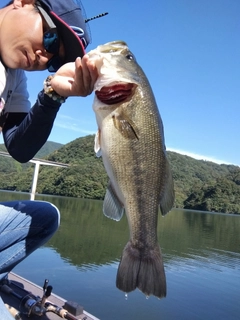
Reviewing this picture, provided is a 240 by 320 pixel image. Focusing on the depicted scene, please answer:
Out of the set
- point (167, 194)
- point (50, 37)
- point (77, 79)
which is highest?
point (50, 37)

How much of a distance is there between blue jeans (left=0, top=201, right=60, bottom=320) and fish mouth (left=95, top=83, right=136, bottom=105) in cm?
99

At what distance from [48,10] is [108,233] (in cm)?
2808

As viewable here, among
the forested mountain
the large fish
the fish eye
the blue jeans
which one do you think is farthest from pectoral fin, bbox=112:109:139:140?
the forested mountain

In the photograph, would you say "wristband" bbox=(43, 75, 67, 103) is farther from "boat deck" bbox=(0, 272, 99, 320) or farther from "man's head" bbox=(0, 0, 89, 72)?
"boat deck" bbox=(0, 272, 99, 320)

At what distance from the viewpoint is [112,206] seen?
2.13 metres

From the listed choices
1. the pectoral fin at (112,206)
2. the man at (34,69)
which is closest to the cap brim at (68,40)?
the man at (34,69)

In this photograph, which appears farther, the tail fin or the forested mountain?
the forested mountain

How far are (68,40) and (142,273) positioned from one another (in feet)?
5.07

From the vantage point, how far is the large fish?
6.43 ft

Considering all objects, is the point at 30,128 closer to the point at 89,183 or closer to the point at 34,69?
the point at 34,69

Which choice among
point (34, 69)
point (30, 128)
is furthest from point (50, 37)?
point (30, 128)

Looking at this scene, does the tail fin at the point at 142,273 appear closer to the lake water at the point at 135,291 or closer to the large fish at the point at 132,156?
the large fish at the point at 132,156

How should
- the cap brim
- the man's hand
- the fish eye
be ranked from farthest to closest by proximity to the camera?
1. the cap brim
2. the fish eye
3. the man's hand

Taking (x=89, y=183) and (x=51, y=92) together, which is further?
(x=89, y=183)
